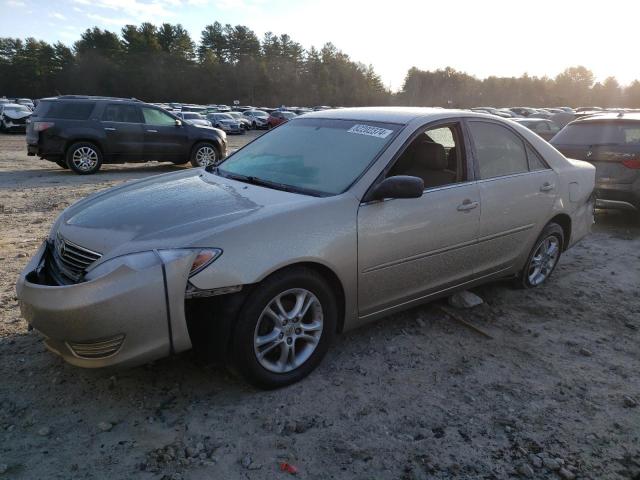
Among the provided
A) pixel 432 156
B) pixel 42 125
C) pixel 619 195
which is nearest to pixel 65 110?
pixel 42 125

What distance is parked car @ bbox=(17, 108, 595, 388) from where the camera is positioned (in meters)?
2.60

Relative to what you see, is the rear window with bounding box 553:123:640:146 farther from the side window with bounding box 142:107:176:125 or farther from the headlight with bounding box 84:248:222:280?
the side window with bounding box 142:107:176:125

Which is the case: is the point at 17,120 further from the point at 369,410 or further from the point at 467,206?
the point at 369,410

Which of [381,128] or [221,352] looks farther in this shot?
[381,128]

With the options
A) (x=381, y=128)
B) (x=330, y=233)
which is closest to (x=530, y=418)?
(x=330, y=233)

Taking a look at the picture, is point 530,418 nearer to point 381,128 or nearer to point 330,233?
point 330,233

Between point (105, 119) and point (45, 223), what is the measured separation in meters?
5.77

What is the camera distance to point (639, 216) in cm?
836

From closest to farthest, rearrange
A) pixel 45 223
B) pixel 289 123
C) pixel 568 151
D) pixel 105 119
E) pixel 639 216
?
1. pixel 289 123
2. pixel 45 223
3. pixel 568 151
4. pixel 639 216
5. pixel 105 119

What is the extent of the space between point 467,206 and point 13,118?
26.5 metres

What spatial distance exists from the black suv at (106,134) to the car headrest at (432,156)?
9677 mm

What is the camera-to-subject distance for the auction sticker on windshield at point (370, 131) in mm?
3575

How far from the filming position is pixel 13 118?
2436 cm

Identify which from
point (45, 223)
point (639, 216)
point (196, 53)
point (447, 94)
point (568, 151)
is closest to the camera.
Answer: point (45, 223)
